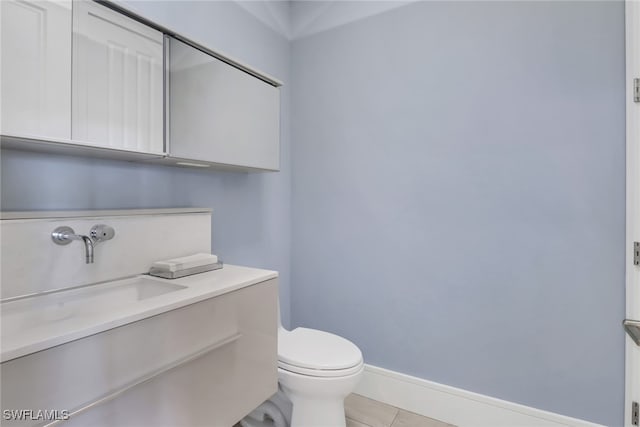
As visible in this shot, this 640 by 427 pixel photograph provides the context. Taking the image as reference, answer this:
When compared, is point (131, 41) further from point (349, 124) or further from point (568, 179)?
point (568, 179)

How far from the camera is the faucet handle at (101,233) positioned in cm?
107

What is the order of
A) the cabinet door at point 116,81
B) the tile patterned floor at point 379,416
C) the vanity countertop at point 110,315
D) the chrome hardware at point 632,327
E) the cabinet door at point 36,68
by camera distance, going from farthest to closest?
the tile patterned floor at point 379,416 → the chrome hardware at point 632,327 → the cabinet door at point 116,81 → the cabinet door at point 36,68 → the vanity countertop at point 110,315

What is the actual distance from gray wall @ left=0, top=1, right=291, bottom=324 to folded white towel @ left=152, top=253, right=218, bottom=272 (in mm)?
275

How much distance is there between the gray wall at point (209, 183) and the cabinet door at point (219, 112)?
0.40 feet

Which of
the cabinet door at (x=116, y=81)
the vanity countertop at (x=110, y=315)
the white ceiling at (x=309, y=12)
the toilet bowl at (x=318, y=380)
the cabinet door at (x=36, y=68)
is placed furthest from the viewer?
the white ceiling at (x=309, y=12)

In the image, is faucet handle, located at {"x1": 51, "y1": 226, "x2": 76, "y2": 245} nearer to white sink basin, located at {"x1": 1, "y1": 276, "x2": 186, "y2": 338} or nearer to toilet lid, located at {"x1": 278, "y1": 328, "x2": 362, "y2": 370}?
white sink basin, located at {"x1": 1, "y1": 276, "x2": 186, "y2": 338}

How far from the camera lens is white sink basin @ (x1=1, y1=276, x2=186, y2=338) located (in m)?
0.84

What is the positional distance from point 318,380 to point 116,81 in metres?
1.39

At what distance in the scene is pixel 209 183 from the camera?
1.61m

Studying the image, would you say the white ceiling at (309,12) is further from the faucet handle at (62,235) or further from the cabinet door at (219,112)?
the faucet handle at (62,235)

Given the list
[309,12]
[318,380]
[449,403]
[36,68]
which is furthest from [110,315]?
[309,12]

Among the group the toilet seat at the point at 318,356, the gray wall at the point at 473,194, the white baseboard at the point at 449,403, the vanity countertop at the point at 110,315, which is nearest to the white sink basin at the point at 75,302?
the vanity countertop at the point at 110,315

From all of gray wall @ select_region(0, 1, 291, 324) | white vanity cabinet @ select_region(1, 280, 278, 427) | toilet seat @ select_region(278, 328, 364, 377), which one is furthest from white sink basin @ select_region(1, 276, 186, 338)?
toilet seat @ select_region(278, 328, 364, 377)

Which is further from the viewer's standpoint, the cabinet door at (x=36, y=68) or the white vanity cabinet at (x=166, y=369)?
the cabinet door at (x=36, y=68)
